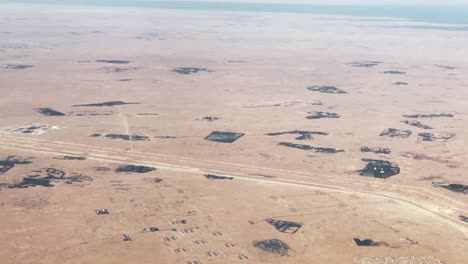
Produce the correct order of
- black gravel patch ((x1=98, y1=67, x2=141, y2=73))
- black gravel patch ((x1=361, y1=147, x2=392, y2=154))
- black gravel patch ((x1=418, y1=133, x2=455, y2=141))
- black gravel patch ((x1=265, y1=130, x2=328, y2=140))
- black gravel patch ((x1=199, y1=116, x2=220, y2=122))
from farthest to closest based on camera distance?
black gravel patch ((x1=98, y1=67, x2=141, y2=73)) < black gravel patch ((x1=199, y1=116, x2=220, y2=122)) < black gravel patch ((x1=418, y1=133, x2=455, y2=141)) < black gravel patch ((x1=265, y1=130, x2=328, y2=140)) < black gravel patch ((x1=361, y1=147, x2=392, y2=154))

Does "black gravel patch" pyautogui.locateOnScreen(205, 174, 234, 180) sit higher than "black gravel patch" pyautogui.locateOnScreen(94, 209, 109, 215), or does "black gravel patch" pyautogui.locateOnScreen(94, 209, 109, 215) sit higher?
"black gravel patch" pyautogui.locateOnScreen(94, 209, 109, 215)

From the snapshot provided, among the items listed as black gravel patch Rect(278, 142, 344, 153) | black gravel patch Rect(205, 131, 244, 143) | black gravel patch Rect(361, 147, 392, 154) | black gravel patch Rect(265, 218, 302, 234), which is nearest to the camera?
black gravel patch Rect(265, 218, 302, 234)

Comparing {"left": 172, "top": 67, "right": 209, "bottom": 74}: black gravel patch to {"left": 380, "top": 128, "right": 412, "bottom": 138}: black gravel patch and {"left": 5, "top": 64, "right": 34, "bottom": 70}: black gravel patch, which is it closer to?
{"left": 5, "top": 64, "right": 34, "bottom": 70}: black gravel patch

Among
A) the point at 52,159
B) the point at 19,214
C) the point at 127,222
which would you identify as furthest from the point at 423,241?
the point at 52,159

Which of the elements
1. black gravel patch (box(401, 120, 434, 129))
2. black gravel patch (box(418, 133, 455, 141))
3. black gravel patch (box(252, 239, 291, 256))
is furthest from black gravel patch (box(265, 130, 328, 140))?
black gravel patch (box(252, 239, 291, 256))

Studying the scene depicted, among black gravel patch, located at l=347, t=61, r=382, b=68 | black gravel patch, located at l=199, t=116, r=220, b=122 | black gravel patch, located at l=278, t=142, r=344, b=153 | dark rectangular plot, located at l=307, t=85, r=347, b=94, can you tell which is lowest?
black gravel patch, located at l=347, t=61, r=382, b=68

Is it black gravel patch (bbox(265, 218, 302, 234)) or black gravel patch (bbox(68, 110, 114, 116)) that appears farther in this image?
black gravel patch (bbox(68, 110, 114, 116))

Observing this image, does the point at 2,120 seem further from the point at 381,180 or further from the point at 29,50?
the point at 29,50

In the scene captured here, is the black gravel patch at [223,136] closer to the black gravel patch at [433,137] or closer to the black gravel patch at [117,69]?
the black gravel patch at [433,137]
